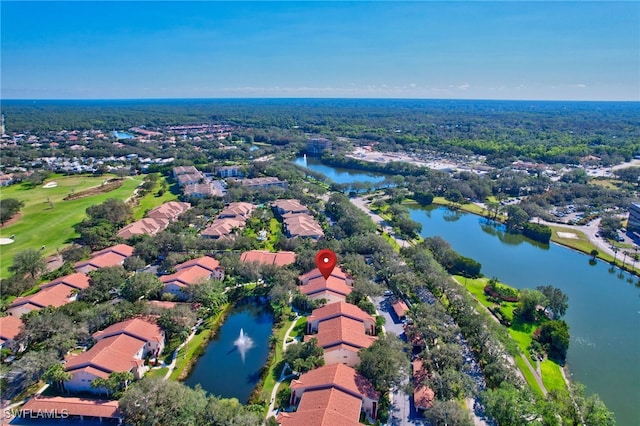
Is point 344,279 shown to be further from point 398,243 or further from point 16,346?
point 16,346

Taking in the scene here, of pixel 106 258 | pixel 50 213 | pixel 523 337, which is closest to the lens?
pixel 523 337

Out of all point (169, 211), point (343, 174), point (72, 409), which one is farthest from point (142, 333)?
point (343, 174)

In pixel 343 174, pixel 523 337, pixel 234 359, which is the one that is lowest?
pixel 234 359

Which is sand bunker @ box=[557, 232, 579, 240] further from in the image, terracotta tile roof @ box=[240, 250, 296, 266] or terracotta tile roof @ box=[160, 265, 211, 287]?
terracotta tile roof @ box=[160, 265, 211, 287]

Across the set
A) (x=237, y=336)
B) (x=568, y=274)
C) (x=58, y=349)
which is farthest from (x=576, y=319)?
(x=58, y=349)

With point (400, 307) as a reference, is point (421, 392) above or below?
above

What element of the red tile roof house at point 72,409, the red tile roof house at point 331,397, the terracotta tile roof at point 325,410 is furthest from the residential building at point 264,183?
the terracotta tile roof at point 325,410

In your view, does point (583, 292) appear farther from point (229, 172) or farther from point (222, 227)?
point (229, 172)
